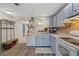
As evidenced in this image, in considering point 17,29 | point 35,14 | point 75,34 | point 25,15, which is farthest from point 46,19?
point 17,29

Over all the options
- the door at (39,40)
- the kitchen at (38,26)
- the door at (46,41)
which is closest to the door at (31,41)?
the kitchen at (38,26)

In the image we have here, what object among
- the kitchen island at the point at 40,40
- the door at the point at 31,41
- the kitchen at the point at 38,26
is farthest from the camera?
the door at the point at 31,41

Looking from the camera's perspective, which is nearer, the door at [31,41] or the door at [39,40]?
the door at [39,40]

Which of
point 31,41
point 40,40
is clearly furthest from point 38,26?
point 31,41

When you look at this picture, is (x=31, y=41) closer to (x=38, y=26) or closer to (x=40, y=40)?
(x=40, y=40)

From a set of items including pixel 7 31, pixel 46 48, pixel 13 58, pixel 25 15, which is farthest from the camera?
pixel 7 31

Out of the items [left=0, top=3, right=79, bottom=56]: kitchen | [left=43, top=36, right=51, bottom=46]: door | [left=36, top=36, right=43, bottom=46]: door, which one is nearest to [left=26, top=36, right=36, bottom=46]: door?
[left=0, top=3, right=79, bottom=56]: kitchen

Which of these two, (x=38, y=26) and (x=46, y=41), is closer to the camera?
(x=38, y=26)

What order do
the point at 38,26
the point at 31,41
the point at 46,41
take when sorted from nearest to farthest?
1. the point at 38,26
2. the point at 46,41
3. the point at 31,41

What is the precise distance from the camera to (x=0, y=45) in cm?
432

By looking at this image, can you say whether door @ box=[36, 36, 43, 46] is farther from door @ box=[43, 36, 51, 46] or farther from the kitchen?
door @ box=[43, 36, 51, 46]

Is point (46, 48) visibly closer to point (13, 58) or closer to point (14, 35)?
point (14, 35)

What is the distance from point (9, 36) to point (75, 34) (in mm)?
2887

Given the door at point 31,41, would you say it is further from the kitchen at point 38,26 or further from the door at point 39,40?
the door at point 39,40
